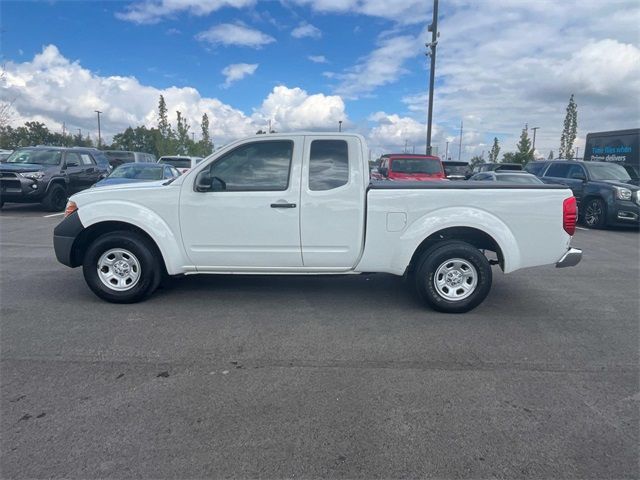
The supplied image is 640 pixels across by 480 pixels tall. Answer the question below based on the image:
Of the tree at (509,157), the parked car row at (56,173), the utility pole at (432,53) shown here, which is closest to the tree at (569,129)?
the tree at (509,157)

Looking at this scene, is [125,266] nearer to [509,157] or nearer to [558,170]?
[558,170]

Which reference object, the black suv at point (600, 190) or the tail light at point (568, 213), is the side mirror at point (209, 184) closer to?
the tail light at point (568, 213)

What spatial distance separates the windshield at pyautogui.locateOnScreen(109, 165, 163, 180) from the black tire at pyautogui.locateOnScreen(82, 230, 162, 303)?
6.69 metres

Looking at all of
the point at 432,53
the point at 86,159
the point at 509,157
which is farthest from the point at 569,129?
the point at 86,159

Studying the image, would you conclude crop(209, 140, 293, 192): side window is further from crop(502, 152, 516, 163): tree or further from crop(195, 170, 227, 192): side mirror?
crop(502, 152, 516, 163): tree

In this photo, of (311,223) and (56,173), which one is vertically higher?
(56,173)

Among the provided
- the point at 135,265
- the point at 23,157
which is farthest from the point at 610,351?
the point at 23,157

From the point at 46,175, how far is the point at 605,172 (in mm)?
16258

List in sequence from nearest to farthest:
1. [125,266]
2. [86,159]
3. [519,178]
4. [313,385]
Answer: [313,385] < [125,266] < [519,178] < [86,159]

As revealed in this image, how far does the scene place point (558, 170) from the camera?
46.0 feet

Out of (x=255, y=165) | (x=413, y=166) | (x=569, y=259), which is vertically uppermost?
(x=413, y=166)

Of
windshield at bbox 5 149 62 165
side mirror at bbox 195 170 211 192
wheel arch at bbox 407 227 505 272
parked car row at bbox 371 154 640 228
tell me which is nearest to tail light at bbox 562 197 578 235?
wheel arch at bbox 407 227 505 272

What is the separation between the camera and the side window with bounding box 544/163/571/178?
13.6 metres

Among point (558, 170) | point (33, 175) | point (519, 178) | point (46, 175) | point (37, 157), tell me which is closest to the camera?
point (33, 175)
